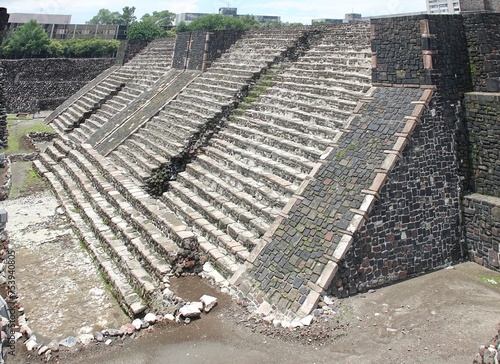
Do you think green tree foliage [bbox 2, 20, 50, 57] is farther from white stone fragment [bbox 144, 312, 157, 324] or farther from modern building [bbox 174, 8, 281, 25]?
modern building [bbox 174, 8, 281, 25]

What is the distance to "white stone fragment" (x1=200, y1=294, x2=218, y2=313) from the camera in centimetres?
589

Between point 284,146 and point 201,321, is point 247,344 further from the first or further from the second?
point 284,146

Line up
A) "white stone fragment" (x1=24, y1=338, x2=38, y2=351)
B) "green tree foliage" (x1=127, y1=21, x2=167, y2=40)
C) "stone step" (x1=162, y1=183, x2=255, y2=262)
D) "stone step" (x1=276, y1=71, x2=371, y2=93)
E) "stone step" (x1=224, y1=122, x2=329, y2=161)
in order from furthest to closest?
"green tree foliage" (x1=127, y1=21, x2=167, y2=40)
"stone step" (x1=276, y1=71, x2=371, y2=93)
"stone step" (x1=224, y1=122, x2=329, y2=161)
"stone step" (x1=162, y1=183, x2=255, y2=262)
"white stone fragment" (x1=24, y1=338, x2=38, y2=351)

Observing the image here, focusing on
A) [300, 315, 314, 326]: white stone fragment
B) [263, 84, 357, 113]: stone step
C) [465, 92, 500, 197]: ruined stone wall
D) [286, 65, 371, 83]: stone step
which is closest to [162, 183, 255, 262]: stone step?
[300, 315, 314, 326]: white stone fragment

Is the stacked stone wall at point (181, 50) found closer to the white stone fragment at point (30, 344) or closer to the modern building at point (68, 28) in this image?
the white stone fragment at point (30, 344)

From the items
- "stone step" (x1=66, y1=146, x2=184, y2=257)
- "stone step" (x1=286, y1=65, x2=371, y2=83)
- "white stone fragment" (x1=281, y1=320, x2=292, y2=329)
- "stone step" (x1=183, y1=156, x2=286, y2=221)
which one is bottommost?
"white stone fragment" (x1=281, y1=320, x2=292, y2=329)

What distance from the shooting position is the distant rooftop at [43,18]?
2913 inches

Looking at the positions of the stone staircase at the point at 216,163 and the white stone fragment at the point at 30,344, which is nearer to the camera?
the white stone fragment at the point at 30,344

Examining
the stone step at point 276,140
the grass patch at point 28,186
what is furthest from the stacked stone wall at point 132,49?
the stone step at point 276,140

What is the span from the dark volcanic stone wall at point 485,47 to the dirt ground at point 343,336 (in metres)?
3.49

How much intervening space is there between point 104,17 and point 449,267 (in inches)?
4801

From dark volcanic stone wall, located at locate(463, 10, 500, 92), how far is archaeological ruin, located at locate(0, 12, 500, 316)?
0.8 inches

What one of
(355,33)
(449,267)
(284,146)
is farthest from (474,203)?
(355,33)

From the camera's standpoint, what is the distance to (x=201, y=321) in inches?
223
